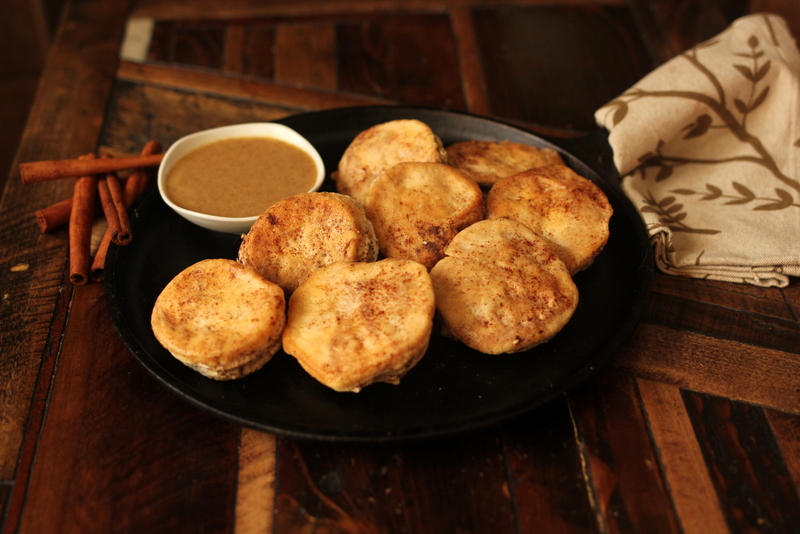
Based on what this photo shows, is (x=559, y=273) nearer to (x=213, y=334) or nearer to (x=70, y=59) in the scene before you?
(x=213, y=334)

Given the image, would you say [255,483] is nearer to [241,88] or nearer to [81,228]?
[81,228]

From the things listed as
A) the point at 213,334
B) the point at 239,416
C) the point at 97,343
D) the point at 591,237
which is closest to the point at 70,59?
the point at 97,343

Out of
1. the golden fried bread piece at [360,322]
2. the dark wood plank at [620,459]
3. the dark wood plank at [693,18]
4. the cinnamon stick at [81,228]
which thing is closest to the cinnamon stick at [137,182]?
the cinnamon stick at [81,228]

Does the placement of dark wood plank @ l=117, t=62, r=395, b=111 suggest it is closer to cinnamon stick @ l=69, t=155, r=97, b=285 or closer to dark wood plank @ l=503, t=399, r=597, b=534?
cinnamon stick @ l=69, t=155, r=97, b=285

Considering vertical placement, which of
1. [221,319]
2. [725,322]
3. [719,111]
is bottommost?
[725,322]

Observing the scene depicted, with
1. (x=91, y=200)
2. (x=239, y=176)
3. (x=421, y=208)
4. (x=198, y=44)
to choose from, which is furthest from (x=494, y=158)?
(x=198, y=44)

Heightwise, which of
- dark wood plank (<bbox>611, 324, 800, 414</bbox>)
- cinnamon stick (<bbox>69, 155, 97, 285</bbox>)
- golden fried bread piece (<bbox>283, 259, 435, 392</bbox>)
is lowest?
dark wood plank (<bbox>611, 324, 800, 414</bbox>)

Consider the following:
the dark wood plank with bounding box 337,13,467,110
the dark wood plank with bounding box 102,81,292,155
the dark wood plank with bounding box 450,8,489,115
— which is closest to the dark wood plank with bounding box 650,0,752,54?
the dark wood plank with bounding box 450,8,489,115
